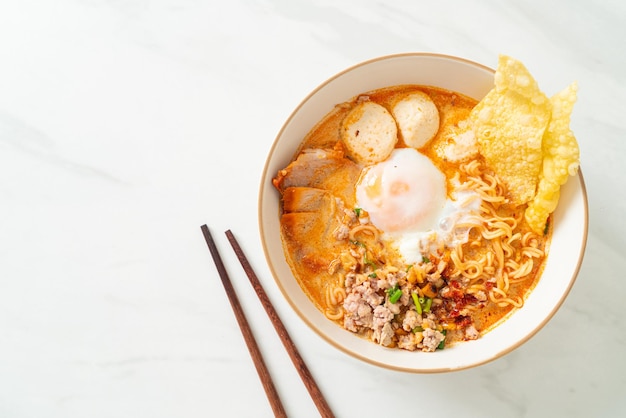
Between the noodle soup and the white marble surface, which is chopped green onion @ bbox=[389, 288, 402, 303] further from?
the white marble surface

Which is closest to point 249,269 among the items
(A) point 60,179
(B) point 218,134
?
(B) point 218,134

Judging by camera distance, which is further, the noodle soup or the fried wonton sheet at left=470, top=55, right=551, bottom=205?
the noodle soup

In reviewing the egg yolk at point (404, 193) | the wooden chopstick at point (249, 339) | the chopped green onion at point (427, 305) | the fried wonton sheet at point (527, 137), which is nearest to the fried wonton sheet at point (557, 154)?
the fried wonton sheet at point (527, 137)

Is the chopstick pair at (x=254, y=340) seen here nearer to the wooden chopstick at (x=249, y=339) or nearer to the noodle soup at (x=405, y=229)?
the wooden chopstick at (x=249, y=339)

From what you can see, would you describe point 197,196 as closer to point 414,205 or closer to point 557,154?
point 414,205

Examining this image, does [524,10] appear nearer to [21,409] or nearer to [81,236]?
[81,236]

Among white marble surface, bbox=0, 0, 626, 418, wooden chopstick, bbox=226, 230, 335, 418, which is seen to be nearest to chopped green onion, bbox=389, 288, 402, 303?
white marble surface, bbox=0, 0, 626, 418
